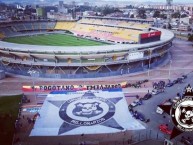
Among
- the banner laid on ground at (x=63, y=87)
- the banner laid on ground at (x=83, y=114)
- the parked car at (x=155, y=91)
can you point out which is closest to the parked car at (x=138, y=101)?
the banner laid on ground at (x=83, y=114)

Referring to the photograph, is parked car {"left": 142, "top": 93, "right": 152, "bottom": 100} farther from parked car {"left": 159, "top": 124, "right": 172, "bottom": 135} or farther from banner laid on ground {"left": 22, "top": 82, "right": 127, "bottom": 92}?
parked car {"left": 159, "top": 124, "right": 172, "bottom": 135}

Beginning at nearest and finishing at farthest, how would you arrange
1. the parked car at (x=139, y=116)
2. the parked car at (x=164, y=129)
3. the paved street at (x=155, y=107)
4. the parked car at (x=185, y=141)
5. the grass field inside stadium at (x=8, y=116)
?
the parked car at (x=185, y=141) → the grass field inside stadium at (x=8, y=116) → the parked car at (x=164, y=129) → the paved street at (x=155, y=107) → the parked car at (x=139, y=116)

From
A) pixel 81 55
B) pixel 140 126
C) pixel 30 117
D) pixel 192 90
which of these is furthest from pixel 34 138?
pixel 81 55

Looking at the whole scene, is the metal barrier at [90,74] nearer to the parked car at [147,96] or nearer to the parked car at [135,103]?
the parked car at [147,96]

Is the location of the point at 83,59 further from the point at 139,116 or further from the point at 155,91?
the point at 139,116

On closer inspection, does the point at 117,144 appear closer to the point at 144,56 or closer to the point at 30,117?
the point at 30,117

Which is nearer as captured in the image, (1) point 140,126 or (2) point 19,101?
(1) point 140,126
